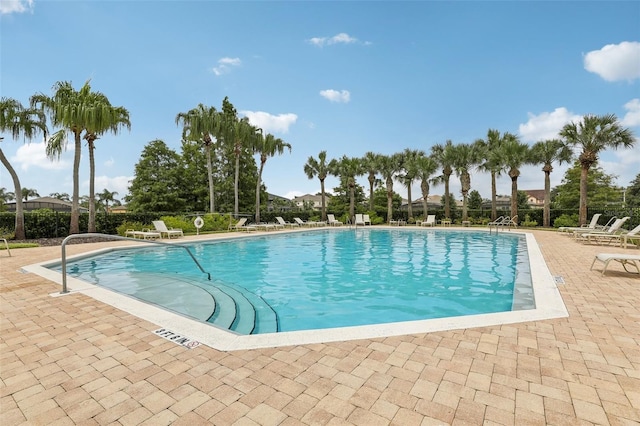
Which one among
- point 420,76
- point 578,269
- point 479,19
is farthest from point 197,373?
point 420,76

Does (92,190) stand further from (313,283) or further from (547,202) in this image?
(547,202)

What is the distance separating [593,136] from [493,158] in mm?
6404

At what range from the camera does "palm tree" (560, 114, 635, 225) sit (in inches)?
739

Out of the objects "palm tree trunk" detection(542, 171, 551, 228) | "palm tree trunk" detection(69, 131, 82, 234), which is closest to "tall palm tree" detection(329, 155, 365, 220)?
"palm tree trunk" detection(542, 171, 551, 228)

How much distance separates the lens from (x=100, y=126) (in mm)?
14891

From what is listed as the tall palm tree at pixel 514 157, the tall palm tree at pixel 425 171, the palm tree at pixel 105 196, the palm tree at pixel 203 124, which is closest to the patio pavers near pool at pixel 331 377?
the palm tree at pixel 203 124

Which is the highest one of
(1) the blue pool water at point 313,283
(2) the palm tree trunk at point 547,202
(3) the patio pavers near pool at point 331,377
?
(2) the palm tree trunk at point 547,202

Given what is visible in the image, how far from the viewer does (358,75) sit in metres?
17.9

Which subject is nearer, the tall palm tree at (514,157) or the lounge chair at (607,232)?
the lounge chair at (607,232)

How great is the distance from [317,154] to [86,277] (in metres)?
27.5

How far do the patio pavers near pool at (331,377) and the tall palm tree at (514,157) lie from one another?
2382 cm

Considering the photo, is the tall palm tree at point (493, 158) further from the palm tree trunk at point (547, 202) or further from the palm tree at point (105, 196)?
the palm tree at point (105, 196)

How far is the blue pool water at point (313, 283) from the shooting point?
4928 mm

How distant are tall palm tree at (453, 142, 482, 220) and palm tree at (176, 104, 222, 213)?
2068 cm
